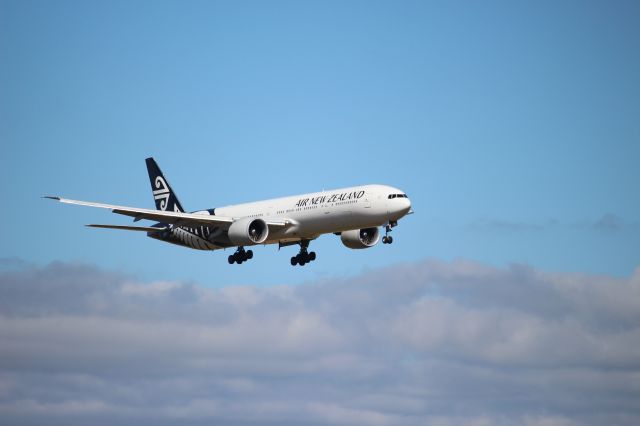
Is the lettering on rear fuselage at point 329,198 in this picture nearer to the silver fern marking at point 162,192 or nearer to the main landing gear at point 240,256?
the main landing gear at point 240,256

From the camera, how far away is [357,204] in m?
76.2

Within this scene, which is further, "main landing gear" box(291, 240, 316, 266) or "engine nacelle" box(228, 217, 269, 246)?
"main landing gear" box(291, 240, 316, 266)

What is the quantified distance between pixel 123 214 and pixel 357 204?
18.0 meters

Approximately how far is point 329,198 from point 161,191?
23.3 metres

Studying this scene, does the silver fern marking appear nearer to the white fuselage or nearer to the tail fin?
the tail fin

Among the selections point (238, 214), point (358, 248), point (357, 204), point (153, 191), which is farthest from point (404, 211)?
point (153, 191)

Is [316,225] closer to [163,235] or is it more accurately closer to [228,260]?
[228,260]

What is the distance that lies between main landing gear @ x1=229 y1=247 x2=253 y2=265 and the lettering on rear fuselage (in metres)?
6.45

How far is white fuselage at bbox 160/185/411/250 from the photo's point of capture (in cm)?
7581

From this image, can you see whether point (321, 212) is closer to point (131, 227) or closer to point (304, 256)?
point (304, 256)

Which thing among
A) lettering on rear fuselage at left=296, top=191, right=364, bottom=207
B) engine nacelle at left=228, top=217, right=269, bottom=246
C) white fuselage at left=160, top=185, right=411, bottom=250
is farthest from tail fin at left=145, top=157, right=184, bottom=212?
lettering on rear fuselage at left=296, top=191, right=364, bottom=207

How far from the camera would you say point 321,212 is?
7844cm

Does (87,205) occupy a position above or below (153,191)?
below

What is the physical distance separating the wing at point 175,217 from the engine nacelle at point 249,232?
64cm
